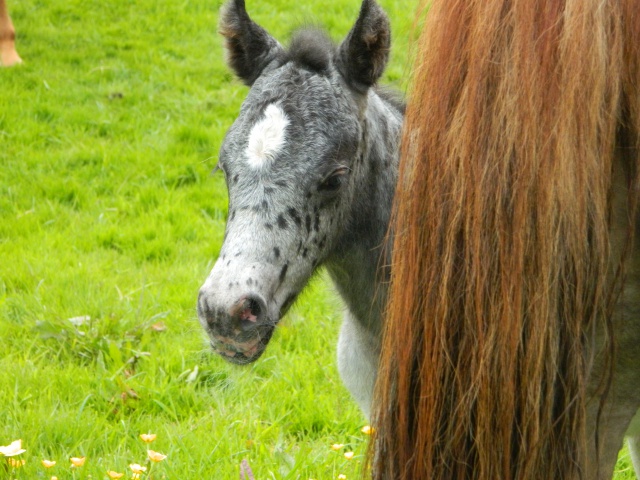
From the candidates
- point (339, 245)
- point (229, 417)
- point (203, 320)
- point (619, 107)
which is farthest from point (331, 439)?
point (619, 107)

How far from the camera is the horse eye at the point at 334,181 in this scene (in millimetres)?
2369

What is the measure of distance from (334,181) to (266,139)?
0.25 meters

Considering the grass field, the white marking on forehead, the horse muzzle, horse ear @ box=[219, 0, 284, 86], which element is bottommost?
the grass field

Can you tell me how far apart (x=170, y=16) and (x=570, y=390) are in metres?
8.12

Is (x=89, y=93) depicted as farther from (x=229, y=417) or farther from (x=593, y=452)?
(x=593, y=452)

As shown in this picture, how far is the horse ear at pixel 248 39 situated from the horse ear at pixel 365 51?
0.22 m

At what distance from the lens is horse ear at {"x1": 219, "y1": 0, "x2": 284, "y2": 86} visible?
2678mm

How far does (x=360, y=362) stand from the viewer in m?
2.72

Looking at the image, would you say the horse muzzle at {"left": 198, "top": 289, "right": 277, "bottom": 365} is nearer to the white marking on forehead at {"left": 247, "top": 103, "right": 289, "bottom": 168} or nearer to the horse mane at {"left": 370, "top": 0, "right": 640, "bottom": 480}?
the white marking on forehead at {"left": 247, "top": 103, "right": 289, "bottom": 168}

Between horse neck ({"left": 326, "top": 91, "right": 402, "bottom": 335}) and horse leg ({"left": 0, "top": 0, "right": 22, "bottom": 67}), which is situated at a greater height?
horse neck ({"left": 326, "top": 91, "right": 402, "bottom": 335})

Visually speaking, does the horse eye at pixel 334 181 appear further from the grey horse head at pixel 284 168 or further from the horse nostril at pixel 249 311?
the horse nostril at pixel 249 311

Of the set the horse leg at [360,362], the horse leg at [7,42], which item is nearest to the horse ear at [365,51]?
the horse leg at [360,362]

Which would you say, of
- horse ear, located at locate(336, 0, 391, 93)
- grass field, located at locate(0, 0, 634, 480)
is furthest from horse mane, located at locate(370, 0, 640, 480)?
horse ear, located at locate(336, 0, 391, 93)

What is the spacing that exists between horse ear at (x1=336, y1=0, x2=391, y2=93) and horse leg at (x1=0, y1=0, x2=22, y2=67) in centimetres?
553
